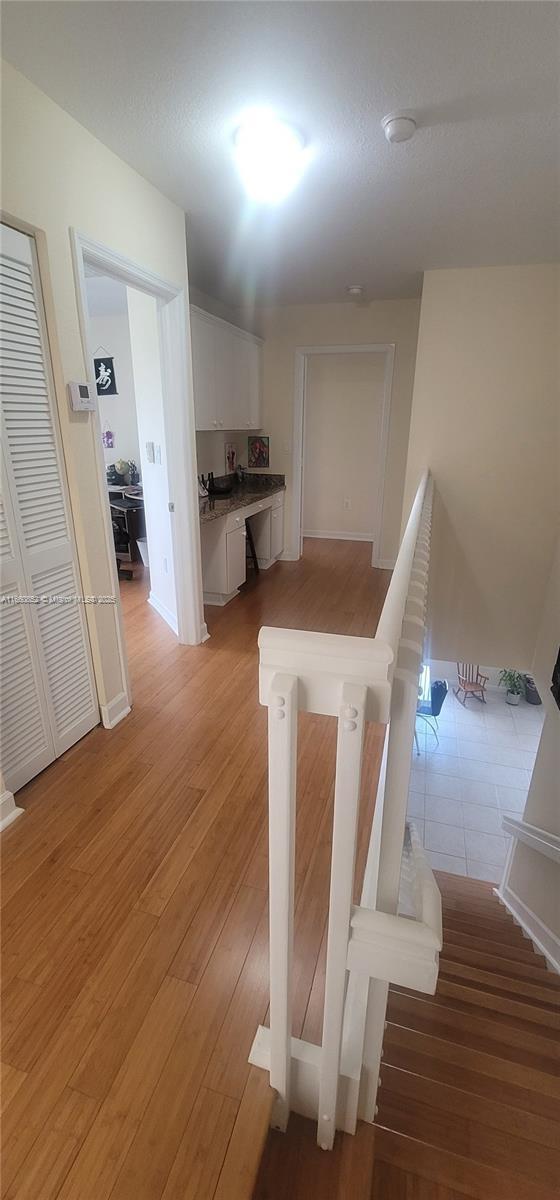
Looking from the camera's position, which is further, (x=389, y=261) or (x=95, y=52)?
(x=389, y=261)

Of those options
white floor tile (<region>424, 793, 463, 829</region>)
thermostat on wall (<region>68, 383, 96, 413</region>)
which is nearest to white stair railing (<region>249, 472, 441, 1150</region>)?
thermostat on wall (<region>68, 383, 96, 413</region>)

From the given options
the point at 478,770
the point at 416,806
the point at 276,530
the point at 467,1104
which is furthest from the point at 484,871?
the point at 276,530

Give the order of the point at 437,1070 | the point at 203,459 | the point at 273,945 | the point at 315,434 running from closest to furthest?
the point at 273,945, the point at 437,1070, the point at 203,459, the point at 315,434

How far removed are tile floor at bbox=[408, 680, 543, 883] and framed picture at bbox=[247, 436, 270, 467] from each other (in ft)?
11.5

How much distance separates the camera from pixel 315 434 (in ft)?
20.4

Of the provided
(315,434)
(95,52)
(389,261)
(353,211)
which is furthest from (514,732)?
(95,52)

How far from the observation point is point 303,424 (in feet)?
16.5

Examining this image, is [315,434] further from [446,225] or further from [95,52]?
[95,52]

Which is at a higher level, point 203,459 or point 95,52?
point 95,52

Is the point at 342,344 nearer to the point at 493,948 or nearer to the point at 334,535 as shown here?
the point at 334,535

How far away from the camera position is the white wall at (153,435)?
9.67 ft

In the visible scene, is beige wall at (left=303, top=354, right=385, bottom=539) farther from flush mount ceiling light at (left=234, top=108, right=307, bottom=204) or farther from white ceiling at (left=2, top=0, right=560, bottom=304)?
flush mount ceiling light at (left=234, top=108, right=307, bottom=204)

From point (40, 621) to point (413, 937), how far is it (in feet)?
5.80

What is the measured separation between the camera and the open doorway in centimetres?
304
